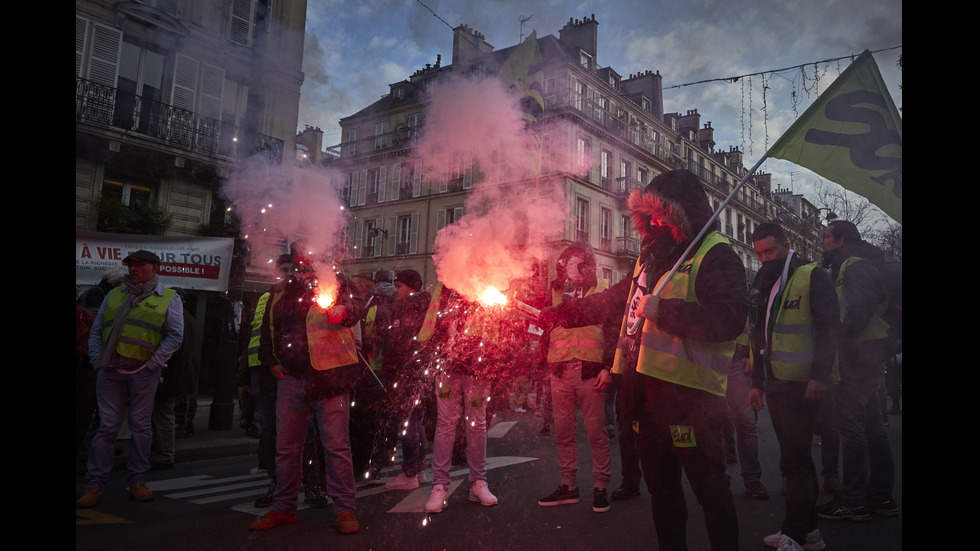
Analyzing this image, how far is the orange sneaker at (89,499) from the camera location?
4211 mm

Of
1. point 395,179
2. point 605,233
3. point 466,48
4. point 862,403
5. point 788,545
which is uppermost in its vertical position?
point 466,48

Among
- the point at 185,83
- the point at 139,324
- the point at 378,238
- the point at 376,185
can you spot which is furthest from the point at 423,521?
the point at 378,238

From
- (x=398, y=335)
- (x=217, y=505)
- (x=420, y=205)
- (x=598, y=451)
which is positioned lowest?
(x=217, y=505)

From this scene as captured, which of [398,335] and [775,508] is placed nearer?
[775,508]

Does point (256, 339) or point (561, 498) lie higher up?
point (256, 339)

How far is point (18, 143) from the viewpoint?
221cm

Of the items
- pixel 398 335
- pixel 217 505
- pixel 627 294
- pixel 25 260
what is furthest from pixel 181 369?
pixel 627 294

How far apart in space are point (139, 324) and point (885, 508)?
19.8 ft

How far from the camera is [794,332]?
136 inches

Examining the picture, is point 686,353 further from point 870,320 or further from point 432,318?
point 870,320

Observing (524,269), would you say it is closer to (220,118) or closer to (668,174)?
(668,174)

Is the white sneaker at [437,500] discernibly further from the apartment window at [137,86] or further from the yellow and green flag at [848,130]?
the apartment window at [137,86]

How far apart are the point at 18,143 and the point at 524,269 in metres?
3.81

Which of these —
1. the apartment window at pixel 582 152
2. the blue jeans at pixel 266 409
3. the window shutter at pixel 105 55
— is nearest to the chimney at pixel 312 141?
the window shutter at pixel 105 55
